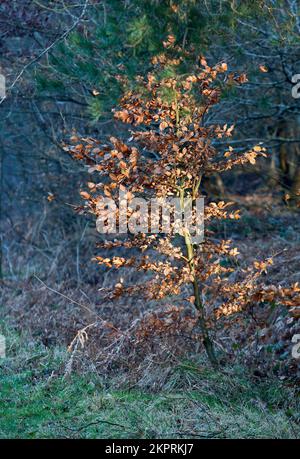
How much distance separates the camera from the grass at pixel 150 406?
21.8ft

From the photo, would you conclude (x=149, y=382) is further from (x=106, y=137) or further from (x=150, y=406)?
(x=106, y=137)

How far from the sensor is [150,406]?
717 cm

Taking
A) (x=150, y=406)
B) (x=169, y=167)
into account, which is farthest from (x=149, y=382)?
(x=169, y=167)

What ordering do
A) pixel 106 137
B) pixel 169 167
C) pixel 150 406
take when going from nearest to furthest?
pixel 150 406 < pixel 169 167 < pixel 106 137

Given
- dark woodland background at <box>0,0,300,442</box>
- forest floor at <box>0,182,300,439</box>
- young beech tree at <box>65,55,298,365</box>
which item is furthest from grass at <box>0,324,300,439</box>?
young beech tree at <box>65,55,298,365</box>

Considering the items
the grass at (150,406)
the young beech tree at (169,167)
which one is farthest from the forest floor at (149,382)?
the young beech tree at (169,167)

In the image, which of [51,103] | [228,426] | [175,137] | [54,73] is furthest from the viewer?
[51,103]

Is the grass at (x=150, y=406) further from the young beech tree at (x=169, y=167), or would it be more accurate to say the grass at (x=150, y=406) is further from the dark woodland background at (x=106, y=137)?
the young beech tree at (x=169, y=167)

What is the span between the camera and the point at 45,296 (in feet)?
39.0

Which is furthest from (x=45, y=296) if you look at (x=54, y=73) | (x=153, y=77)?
(x=153, y=77)

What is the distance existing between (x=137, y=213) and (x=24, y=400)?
215 cm

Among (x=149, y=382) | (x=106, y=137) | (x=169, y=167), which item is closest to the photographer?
(x=169, y=167)

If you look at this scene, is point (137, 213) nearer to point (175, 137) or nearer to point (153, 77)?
point (175, 137)

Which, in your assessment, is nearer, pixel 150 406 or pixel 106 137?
pixel 150 406
